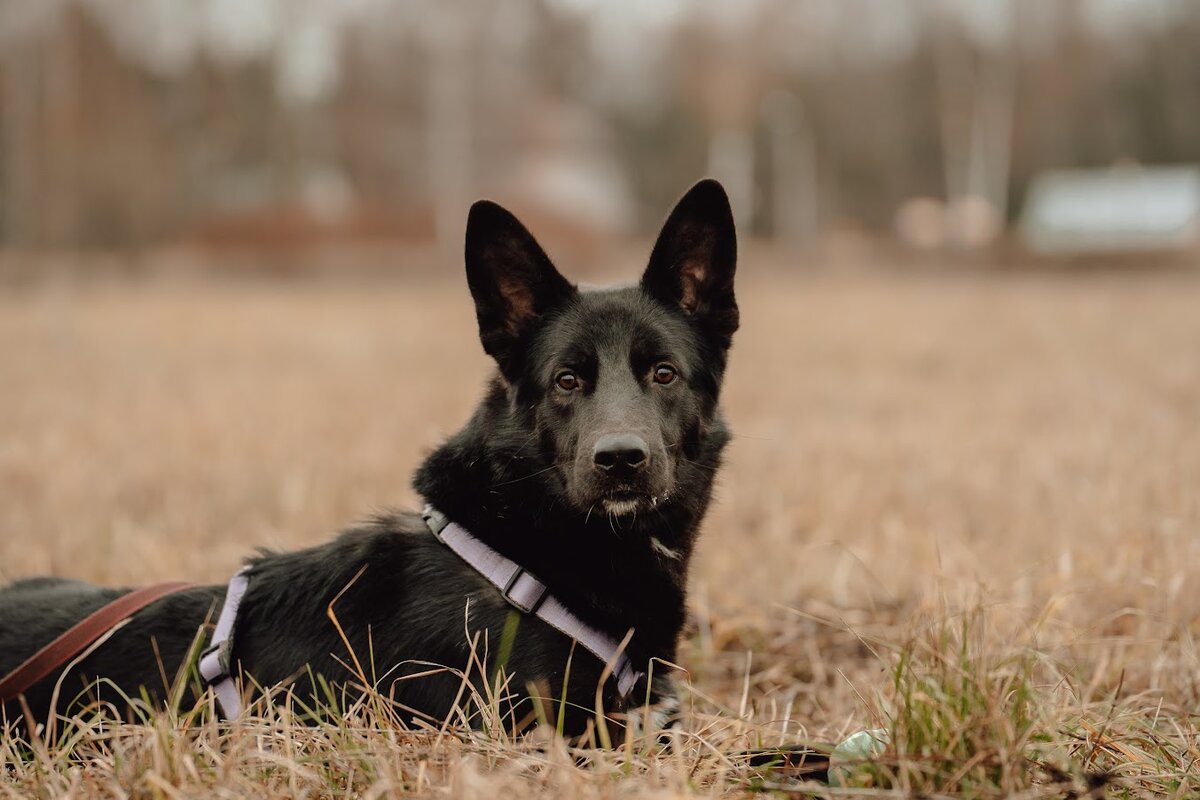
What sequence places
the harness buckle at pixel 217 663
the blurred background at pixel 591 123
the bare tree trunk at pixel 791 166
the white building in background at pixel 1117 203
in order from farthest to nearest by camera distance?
the white building in background at pixel 1117 203 < the bare tree trunk at pixel 791 166 < the blurred background at pixel 591 123 < the harness buckle at pixel 217 663

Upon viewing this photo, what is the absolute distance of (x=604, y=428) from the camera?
2738mm

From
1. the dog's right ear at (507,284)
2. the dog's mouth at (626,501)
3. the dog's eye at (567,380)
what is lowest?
the dog's mouth at (626,501)

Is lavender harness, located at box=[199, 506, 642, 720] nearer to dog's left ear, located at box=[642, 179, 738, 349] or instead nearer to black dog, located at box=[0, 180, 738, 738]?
black dog, located at box=[0, 180, 738, 738]

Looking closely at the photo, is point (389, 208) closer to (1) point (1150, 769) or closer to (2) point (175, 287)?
(2) point (175, 287)

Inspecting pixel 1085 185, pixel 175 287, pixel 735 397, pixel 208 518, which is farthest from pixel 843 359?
pixel 1085 185

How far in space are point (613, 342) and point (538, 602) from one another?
0.82 meters

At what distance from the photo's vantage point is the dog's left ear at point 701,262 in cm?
304

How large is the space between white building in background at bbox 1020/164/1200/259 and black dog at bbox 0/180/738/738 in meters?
47.0

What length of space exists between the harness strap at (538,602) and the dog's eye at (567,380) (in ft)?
1.74

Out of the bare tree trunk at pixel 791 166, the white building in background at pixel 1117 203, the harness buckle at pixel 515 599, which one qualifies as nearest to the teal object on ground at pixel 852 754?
the harness buckle at pixel 515 599

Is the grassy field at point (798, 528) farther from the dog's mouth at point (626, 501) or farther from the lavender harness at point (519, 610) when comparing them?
the dog's mouth at point (626, 501)

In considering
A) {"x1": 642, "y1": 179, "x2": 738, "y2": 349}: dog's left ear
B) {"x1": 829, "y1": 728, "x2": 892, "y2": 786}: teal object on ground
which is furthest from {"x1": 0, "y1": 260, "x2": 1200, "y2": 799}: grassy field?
{"x1": 642, "y1": 179, "x2": 738, "y2": 349}: dog's left ear

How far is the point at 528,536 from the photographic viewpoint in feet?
8.99

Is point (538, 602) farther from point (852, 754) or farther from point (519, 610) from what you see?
point (852, 754)
